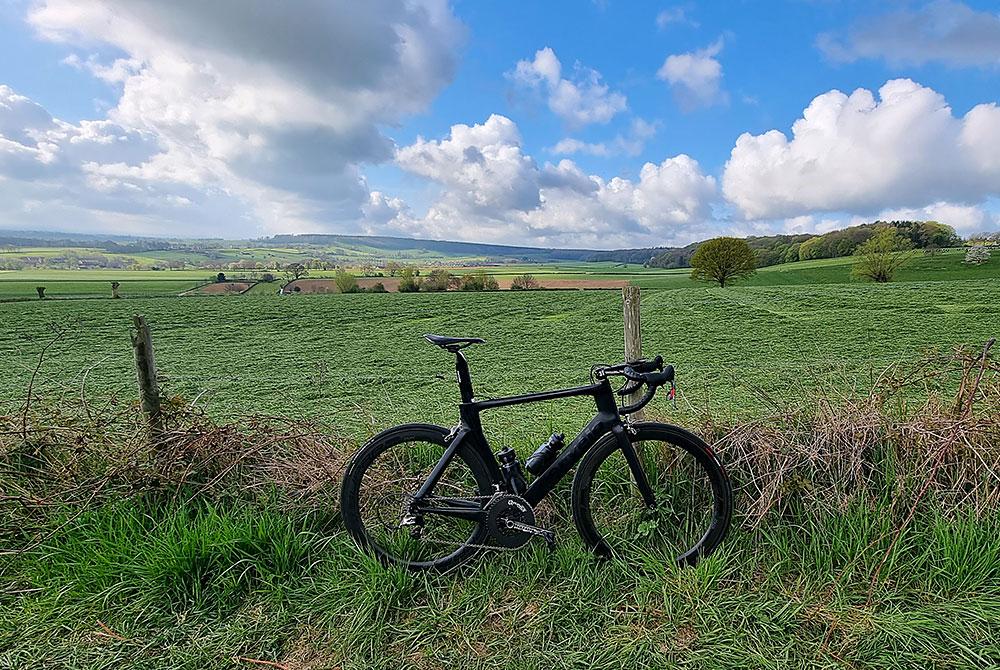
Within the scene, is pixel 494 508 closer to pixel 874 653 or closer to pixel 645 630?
pixel 645 630

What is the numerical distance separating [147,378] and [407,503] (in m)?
1.81

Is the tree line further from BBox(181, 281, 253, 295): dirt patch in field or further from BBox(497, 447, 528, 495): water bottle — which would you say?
BBox(497, 447, 528, 495): water bottle

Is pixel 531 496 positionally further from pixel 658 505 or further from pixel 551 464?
pixel 658 505

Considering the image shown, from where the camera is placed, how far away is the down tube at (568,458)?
2.36 metres

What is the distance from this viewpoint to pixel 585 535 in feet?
7.66

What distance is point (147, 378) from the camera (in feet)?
9.58

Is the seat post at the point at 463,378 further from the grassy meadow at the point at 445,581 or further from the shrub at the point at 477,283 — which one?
the shrub at the point at 477,283

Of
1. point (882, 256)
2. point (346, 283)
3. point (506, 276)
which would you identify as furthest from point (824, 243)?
point (346, 283)

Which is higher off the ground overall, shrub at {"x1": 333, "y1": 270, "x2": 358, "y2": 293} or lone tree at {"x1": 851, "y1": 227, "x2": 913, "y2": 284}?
lone tree at {"x1": 851, "y1": 227, "x2": 913, "y2": 284}

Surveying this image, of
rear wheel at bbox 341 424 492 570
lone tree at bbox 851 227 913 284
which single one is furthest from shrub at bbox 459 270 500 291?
rear wheel at bbox 341 424 492 570

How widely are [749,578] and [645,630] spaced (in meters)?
0.59

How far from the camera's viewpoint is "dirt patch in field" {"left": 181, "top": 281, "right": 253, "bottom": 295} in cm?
2417

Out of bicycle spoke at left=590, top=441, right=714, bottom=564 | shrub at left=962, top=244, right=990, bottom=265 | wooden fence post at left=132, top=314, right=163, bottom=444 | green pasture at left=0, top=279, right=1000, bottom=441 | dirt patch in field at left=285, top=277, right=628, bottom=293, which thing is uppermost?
shrub at left=962, top=244, right=990, bottom=265

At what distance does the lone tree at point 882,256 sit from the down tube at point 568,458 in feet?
125
